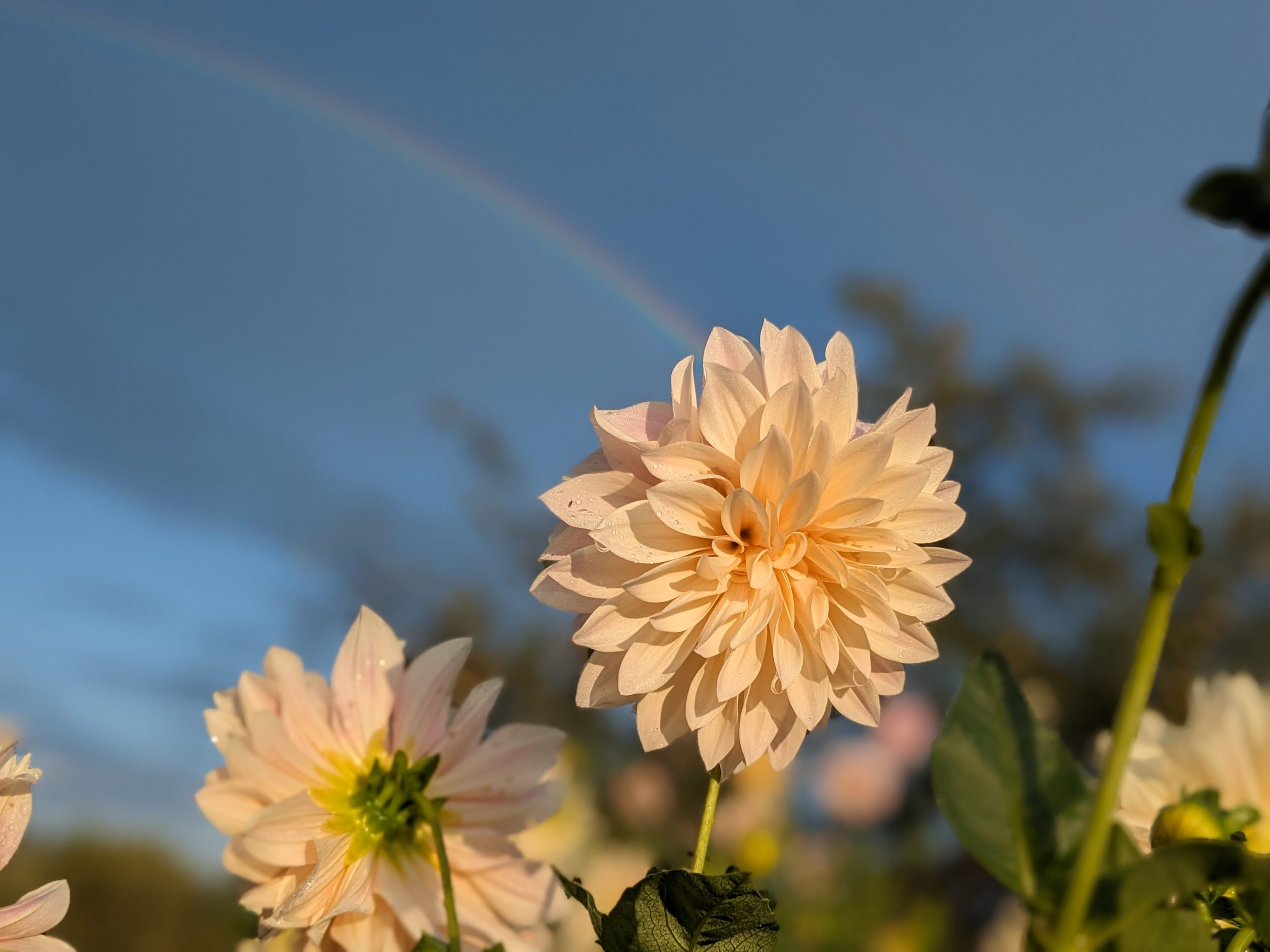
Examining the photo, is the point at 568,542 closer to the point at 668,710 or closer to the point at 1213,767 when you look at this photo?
the point at 668,710

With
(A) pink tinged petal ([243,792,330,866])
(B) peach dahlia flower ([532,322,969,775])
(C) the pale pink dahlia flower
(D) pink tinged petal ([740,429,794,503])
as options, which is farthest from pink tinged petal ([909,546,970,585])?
(C) the pale pink dahlia flower

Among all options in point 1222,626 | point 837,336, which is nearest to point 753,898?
point 837,336

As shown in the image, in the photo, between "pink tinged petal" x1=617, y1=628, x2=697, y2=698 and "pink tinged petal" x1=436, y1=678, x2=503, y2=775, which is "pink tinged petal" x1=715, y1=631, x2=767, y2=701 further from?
"pink tinged petal" x1=436, y1=678, x2=503, y2=775

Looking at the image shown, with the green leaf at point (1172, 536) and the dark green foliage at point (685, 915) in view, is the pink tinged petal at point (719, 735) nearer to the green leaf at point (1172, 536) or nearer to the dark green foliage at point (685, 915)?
the dark green foliage at point (685, 915)

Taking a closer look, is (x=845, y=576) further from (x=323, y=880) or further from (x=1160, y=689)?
(x=1160, y=689)

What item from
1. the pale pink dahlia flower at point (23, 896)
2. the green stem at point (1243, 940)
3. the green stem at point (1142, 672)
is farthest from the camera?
the pale pink dahlia flower at point (23, 896)

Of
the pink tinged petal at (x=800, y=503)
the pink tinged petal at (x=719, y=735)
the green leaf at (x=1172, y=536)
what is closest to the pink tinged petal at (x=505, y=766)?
the pink tinged petal at (x=719, y=735)
